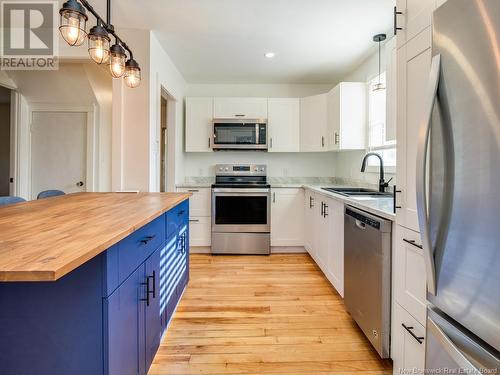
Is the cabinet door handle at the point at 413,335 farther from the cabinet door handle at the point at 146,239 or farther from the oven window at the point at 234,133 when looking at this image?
the oven window at the point at 234,133

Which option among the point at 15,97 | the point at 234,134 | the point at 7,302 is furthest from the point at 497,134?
the point at 15,97

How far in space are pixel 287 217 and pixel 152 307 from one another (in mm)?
2555

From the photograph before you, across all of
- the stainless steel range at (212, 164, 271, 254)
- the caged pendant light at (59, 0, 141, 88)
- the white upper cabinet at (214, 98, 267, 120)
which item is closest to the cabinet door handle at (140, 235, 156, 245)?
the caged pendant light at (59, 0, 141, 88)

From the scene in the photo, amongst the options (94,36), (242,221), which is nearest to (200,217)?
(242,221)

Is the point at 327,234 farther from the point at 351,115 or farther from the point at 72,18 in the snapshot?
the point at 72,18

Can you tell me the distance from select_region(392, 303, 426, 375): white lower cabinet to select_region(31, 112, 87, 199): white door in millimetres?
4049

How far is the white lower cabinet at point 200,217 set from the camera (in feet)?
12.6

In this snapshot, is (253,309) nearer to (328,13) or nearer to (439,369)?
(439,369)

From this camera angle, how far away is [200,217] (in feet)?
12.6

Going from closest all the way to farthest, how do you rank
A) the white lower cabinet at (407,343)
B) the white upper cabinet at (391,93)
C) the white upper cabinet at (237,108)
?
the white lower cabinet at (407,343) < the white upper cabinet at (391,93) < the white upper cabinet at (237,108)

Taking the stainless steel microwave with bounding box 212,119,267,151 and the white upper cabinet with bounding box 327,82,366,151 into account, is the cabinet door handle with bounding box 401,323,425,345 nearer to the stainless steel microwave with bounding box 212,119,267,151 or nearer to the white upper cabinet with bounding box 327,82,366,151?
the white upper cabinet with bounding box 327,82,366,151

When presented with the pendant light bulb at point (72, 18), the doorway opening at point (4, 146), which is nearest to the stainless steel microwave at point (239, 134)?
the pendant light bulb at point (72, 18)

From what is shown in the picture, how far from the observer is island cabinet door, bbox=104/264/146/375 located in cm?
98

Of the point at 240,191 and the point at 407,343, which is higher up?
the point at 240,191
